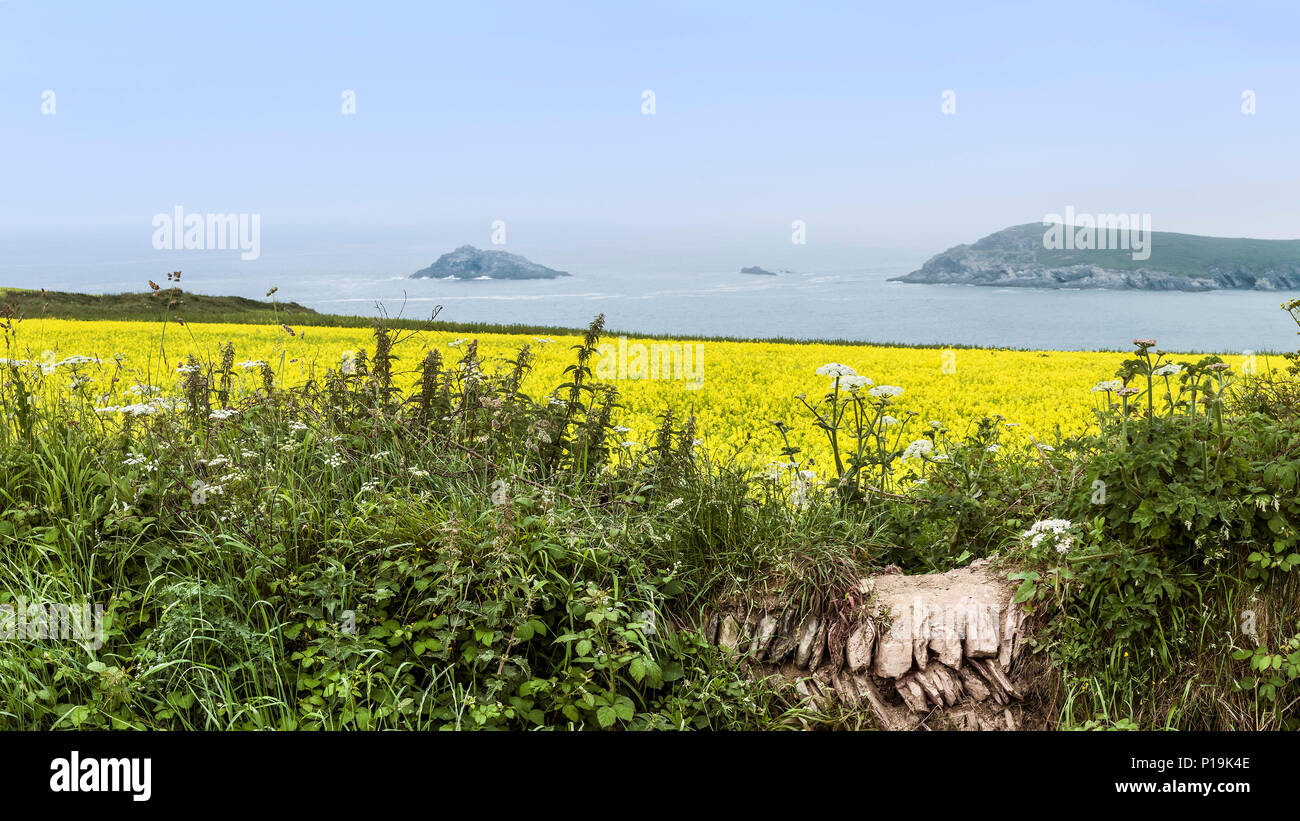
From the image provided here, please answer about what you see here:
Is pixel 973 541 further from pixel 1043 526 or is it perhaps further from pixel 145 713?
pixel 145 713

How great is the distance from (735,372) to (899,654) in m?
11.4

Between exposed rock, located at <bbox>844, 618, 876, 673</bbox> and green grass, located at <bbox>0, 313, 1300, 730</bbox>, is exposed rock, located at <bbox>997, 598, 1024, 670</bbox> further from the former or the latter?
exposed rock, located at <bbox>844, 618, 876, 673</bbox>

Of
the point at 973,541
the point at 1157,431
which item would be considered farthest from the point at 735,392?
the point at 1157,431

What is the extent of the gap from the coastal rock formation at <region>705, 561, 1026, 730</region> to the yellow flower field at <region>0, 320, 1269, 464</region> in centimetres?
207

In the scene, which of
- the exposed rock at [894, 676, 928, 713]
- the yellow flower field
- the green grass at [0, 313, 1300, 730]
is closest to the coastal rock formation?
the exposed rock at [894, 676, 928, 713]

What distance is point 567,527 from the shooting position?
13.2 feet

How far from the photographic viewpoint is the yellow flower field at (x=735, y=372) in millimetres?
9773

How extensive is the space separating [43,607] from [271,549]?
977 millimetres

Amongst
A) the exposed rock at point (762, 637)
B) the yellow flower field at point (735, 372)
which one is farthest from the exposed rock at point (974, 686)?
the yellow flower field at point (735, 372)

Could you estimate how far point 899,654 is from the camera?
3.89 metres

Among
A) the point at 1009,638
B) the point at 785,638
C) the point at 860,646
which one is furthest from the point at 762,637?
the point at 1009,638

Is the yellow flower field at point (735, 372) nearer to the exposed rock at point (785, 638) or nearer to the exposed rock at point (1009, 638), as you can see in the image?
the exposed rock at point (785, 638)

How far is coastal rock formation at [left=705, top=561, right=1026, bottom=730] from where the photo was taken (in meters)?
3.86

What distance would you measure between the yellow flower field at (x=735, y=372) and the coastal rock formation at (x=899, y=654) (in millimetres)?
2075
